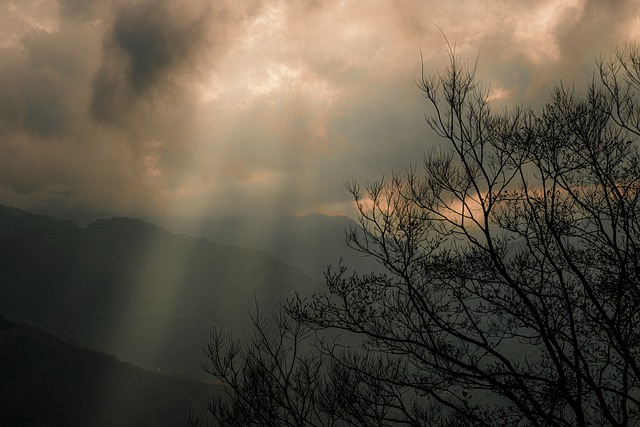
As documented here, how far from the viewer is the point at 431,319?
10.5 meters

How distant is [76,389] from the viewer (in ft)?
315

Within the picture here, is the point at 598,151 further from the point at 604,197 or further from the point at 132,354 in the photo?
the point at 132,354

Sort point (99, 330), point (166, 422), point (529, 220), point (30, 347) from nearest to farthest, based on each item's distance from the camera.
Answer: point (529, 220), point (166, 422), point (30, 347), point (99, 330)

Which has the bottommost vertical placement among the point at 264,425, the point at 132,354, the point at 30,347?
the point at 264,425

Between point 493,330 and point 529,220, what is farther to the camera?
point 493,330

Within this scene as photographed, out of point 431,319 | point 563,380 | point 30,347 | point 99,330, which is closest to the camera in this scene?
point 563,380

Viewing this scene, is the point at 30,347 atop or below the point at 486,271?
atop

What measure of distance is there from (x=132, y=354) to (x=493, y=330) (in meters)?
167

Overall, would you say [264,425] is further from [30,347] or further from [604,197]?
[30,347]

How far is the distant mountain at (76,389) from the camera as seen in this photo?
84.6 m

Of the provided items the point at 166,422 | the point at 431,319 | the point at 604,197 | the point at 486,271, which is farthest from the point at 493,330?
the point at 166,422

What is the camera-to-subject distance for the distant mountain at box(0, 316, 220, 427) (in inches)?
3332

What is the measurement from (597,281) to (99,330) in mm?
191913

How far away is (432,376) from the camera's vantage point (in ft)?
36.0
